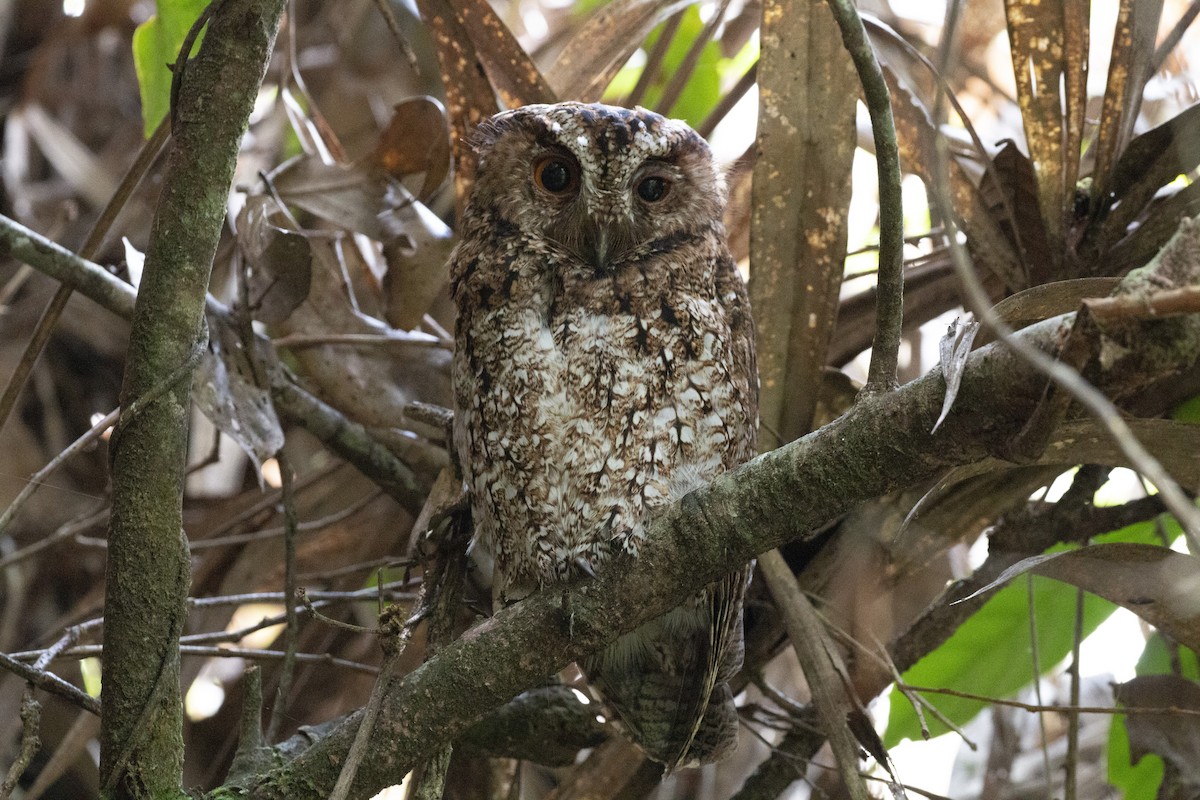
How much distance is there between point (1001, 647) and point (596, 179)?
1235 mm

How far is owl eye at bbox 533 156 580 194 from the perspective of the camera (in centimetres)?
190

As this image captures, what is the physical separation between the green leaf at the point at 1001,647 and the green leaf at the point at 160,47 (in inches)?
71.5

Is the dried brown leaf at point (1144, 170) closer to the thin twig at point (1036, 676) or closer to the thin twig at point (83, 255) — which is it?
the thin twig at point (1036, 676)

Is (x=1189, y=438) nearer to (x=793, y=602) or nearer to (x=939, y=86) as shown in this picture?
(x=793, y=602)

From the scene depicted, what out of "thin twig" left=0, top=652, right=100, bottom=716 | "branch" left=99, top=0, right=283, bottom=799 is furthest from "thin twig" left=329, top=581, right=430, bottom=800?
"thin twig" left=0, top=652, right=100, bottom=716

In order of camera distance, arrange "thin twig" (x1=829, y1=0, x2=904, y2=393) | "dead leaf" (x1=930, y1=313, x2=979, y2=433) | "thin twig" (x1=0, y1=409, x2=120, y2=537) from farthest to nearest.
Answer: "thin twig" (x1=0, y1=409, x2=120, y2=537) → "thin twig" (x1=829, y1=0, x2=904, y2=393) → "dead leaf" (x1=930, y1=313, x2=979, y2=433)

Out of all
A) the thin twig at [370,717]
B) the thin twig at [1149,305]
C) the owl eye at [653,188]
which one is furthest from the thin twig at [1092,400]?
Answer: the owl eye at [653,188]

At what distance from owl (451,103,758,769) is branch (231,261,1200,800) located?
0.27m

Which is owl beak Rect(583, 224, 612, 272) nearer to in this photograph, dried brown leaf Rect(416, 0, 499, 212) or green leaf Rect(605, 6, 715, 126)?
dried brown leaf Rect(416, 0, 499, 212)

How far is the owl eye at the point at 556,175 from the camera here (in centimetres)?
190

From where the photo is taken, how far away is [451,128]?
2.19 m

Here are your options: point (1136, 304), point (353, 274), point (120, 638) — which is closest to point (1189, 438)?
point (1136, 304)

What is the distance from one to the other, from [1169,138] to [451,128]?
134 centimetres

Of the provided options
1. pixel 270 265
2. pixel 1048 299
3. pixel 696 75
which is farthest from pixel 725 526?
pixel 696 75
